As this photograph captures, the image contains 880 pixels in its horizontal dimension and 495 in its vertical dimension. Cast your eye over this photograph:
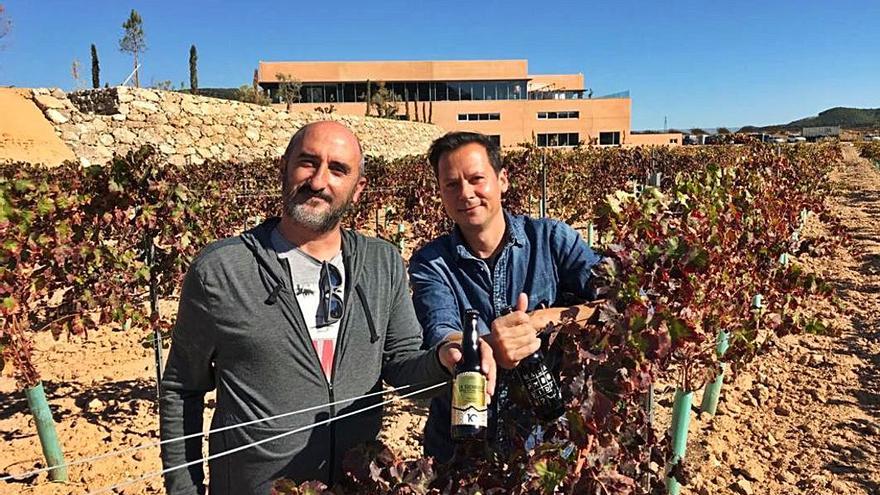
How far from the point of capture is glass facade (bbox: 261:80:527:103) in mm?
51406

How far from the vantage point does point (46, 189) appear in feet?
12.6

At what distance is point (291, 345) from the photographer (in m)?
1.71

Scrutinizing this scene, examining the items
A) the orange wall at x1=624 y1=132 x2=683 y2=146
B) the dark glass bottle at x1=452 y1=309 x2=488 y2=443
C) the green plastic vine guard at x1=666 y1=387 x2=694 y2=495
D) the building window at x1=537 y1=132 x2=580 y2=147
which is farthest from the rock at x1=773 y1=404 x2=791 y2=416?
the orange wall at x1=624 y1=132 x2=683 y2=146

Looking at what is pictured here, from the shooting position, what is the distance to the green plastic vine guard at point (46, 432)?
3582 millimetres

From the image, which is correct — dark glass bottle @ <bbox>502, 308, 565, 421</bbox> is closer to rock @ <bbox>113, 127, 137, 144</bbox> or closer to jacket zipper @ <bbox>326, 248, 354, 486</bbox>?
jacket zipper @ <bbox>326, 248, 354, 486</bbox>

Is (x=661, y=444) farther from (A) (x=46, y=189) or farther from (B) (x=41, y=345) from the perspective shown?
(B) (x=41, y=345)

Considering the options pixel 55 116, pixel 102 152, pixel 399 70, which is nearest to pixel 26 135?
pixel 55 116

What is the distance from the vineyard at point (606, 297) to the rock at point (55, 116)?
1893cm

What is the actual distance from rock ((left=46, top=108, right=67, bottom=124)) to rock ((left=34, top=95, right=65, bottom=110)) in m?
0.26

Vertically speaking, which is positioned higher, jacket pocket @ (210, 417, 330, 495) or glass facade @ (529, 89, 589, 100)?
glass facade @ (529, 89, 589, 100)

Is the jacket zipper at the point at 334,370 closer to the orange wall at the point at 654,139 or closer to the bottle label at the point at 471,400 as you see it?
the bottle label at the point at 471,400

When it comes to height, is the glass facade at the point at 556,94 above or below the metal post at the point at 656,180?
above

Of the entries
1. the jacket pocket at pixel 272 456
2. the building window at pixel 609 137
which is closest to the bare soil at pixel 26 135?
the jacket pocket at pixel 272 456

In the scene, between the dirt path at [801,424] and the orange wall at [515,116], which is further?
the orange wall at [515,116]
